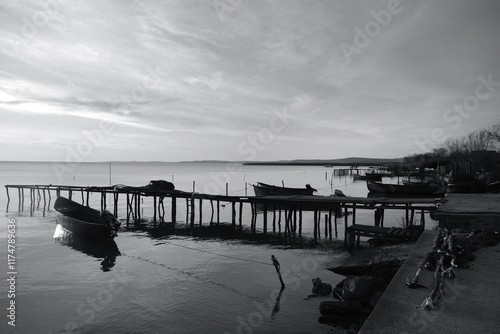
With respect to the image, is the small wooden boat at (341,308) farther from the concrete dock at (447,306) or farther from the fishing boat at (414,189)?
the fishing boat at (414,189)

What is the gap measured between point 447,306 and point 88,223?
72.5ft

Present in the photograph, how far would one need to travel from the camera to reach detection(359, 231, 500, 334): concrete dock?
6.86 metres

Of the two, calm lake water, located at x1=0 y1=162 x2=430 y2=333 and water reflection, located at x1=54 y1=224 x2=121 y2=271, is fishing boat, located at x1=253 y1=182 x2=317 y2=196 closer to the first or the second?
calm lake water, located at x1=0 y1=162 x2=430 y2=333

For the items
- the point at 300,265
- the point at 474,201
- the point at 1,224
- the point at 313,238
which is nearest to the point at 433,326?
the point at 300,265

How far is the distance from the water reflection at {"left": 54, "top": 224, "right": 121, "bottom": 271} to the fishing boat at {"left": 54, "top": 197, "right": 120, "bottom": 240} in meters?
0.36

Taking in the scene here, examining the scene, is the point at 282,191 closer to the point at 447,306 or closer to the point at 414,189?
the point at 414,189

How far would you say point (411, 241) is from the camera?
59.9ft

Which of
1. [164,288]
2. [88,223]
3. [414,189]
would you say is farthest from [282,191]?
[164,288]

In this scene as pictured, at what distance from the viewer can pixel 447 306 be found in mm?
7758

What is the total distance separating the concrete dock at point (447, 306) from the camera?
686cm

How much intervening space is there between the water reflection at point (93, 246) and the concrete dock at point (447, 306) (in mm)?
14488

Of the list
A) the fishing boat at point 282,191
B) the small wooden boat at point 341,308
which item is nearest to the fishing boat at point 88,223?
the small wooden boat at point 341,308

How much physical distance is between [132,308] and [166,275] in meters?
3.92

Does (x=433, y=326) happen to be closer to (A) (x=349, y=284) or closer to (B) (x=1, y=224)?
(A) (x=349, y=284)
